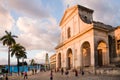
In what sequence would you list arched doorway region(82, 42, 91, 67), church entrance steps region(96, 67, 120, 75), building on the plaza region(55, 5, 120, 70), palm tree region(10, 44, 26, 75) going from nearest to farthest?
church entrance steps region(96, 67, 120, 75) < building on the plaza region(55, 5, 120, 70) < arched doorway region(82, 42, 91, 67) < palm tree region(10, 44, 26, 75)

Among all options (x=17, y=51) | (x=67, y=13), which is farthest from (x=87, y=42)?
(x=17, y=51)

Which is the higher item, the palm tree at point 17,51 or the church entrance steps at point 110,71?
the palm tree at point 17,51

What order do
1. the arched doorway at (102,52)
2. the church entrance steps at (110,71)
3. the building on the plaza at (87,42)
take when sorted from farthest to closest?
1. the arched doorway at (102,52)
2. the building on the plaza at (87,42)
3. the church entrance steps at (110,71)

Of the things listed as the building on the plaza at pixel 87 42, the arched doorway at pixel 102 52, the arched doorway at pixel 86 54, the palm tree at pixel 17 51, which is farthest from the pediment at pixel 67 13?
the palm tree at pixel 17 51

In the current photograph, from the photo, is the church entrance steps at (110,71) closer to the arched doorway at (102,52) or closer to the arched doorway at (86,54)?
the arched doorway at (102,52)

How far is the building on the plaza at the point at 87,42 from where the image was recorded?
108 ft

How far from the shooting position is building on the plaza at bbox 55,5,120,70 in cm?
3291

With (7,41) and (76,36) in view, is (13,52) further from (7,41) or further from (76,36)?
(76,36)

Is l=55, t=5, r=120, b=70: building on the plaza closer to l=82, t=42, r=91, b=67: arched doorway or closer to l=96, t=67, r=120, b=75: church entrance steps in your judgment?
l=82, t=42, r=91, b=67: arched doorway

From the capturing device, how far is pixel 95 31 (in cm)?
3278

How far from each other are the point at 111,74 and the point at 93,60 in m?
5.95

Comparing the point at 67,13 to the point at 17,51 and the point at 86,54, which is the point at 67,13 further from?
the point at 17,51

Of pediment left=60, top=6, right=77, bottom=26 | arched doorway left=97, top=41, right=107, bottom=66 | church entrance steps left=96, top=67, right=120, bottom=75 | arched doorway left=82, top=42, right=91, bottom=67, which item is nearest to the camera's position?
church entrance steps left=96, top=67, right=120, bottom=75

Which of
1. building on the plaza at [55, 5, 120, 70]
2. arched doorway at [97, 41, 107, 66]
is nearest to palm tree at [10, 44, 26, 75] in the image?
building on the plaza at [55, 5, 120, 70]
